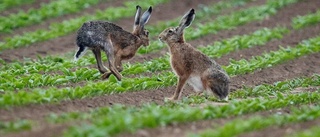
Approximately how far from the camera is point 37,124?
9.95 meters

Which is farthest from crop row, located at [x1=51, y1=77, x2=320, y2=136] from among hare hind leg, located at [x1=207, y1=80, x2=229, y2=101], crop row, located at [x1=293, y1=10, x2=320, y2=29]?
crop row, located at [x1=293, y1=10, x2=320, y2=29]

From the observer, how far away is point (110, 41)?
46.9 feet

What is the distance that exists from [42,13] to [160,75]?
327 inches

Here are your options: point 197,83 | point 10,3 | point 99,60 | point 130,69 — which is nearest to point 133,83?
point 197,83

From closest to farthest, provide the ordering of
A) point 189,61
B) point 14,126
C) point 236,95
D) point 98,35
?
point 14,126
point 189,61
point 236,95
point 98,35

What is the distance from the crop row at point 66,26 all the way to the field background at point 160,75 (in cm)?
3

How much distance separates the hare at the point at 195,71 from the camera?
12.9 m

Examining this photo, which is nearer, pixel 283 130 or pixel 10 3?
pixel 283 130

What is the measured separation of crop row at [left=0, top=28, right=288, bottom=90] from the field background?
3 centimetres

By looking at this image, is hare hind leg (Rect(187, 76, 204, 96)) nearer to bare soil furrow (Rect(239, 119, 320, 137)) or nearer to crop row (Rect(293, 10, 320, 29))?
bare soil furrow (Rect(239, 119, 320, 137))

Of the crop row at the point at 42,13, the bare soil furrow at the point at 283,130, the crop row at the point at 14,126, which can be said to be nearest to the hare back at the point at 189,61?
the bare soil furrow at the point at 283,130

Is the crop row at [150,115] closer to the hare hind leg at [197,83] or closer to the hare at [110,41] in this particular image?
the hare hind leg at [197,83]

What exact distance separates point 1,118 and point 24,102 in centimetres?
71

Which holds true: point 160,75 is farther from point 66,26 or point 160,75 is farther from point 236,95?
point 66,26
